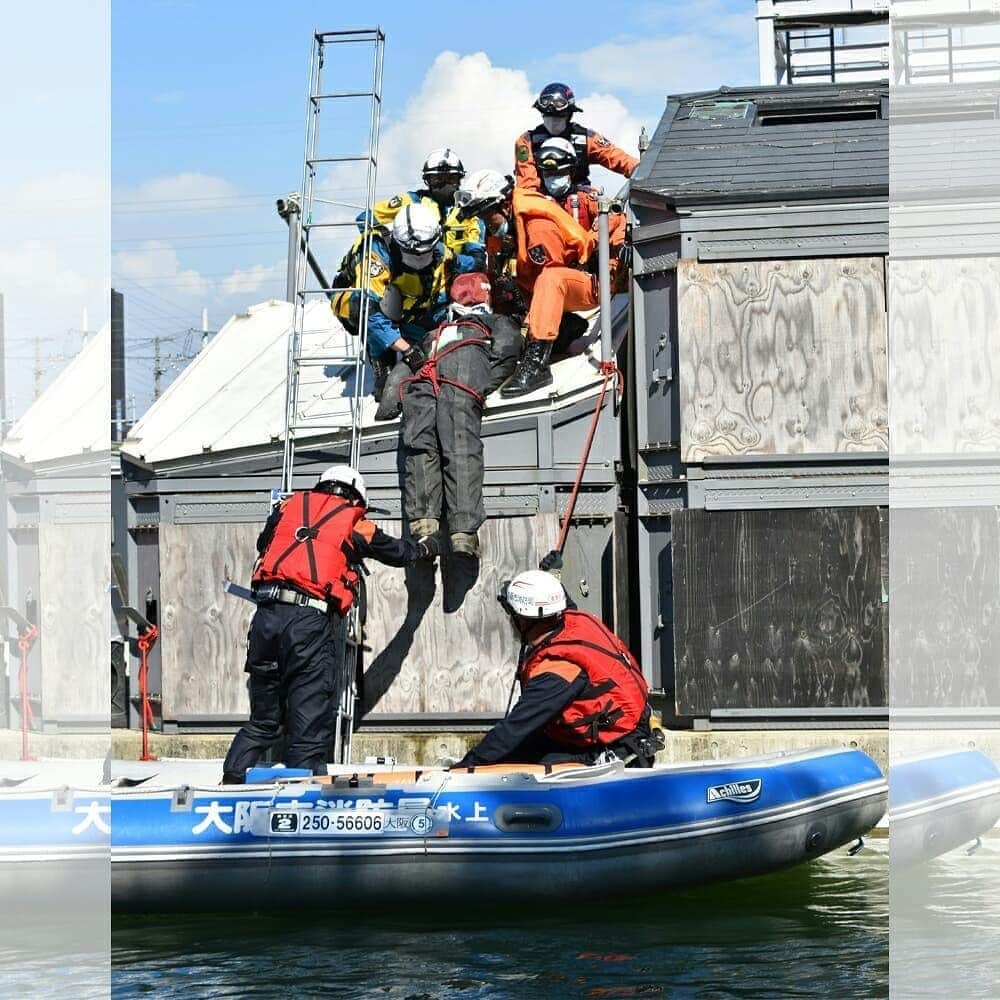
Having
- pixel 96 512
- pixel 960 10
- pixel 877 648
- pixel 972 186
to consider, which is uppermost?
pixel 960 10

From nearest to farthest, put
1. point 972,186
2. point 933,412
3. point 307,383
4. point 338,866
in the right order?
1. point 933,412
2. point 972,186
3. point 338,866
4. point 307,383

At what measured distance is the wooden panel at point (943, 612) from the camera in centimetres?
281

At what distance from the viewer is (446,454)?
9750mm

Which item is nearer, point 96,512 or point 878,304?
point 96,512

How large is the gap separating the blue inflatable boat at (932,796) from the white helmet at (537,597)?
3518 mm

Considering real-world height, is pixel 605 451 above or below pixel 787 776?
above

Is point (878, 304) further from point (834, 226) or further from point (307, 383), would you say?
point (307, 383)

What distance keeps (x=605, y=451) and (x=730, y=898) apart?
321 cm

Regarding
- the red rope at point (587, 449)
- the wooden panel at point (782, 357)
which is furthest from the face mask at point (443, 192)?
the wooden panel at point (782, 357)

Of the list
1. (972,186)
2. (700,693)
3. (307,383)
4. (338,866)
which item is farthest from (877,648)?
(972,186)

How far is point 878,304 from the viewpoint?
9.48m

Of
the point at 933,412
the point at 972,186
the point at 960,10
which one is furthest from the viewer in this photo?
the point at 960,10

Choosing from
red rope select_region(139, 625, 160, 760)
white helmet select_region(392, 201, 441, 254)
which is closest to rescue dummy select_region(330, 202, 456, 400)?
white helmet select_region(392, 201, 441, 254)

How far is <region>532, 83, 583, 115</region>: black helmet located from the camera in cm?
1103
